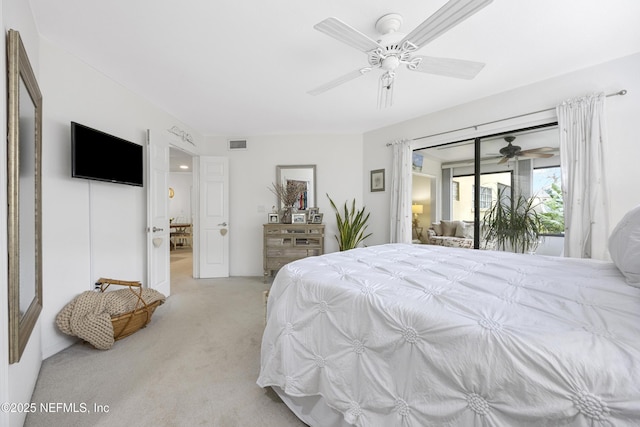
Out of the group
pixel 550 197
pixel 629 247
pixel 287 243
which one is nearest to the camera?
pixel 629 247

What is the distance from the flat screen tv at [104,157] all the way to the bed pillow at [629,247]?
3546 mm

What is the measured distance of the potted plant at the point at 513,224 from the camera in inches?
111

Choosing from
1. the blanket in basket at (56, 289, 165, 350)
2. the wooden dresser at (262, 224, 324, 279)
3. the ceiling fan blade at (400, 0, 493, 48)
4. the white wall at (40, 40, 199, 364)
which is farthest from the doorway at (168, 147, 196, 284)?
the ceiling fan blade at (400, 0, 493, 48)

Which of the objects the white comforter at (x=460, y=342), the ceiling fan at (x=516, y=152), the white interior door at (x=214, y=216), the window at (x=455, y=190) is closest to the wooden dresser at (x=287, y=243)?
the white interior door at (x=214, y=216)

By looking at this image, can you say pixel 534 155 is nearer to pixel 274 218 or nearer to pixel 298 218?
pixel 298 218

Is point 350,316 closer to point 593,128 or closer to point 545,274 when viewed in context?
point 545,274

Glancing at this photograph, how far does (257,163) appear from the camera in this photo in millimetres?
4375

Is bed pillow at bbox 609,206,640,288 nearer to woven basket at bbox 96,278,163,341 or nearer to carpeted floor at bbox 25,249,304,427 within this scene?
carpeted floor at bbox 25,249,304,427

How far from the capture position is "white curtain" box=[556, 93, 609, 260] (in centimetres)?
217

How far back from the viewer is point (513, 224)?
2.92m

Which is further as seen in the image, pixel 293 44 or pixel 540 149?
pixel 540 149

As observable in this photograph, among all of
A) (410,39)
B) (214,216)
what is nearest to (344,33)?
(410,39)

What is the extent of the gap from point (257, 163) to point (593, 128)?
407 centimetres

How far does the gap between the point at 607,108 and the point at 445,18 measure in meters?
2.10
